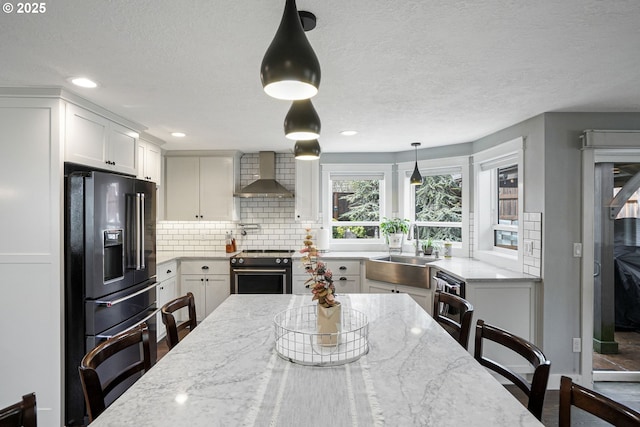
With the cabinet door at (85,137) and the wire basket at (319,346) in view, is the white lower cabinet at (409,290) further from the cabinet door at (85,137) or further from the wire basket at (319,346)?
the cabinet door at (85,137)

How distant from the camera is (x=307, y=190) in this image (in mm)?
4680

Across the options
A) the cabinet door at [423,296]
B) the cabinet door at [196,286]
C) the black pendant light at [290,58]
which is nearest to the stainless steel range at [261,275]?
the cabinet door at [196,286]

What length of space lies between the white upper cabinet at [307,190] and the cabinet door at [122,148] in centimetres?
206

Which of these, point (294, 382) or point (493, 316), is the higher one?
point (294, 382)

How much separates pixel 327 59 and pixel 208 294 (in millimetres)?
3457

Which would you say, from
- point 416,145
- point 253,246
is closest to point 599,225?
point 416,145

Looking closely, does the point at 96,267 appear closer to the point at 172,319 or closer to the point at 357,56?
the point at 172,319

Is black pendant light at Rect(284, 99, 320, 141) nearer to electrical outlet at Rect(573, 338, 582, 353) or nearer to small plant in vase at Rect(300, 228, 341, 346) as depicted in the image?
small plant in vase at Rect(300, 228, 341, 346)

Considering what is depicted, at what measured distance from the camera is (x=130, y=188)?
284 centimetres

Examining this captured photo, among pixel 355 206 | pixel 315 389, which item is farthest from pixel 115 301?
pixel 355 206

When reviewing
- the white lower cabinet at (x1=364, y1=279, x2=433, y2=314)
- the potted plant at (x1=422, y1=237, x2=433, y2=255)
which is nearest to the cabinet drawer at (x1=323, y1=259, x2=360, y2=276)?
the white lower cabinet at (x1=364, y1=279, x2=433, y2=314)

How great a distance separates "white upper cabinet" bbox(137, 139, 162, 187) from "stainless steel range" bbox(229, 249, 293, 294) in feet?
4.51

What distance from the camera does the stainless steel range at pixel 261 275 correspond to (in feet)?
14.1

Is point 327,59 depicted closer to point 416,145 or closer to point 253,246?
point 416,145
